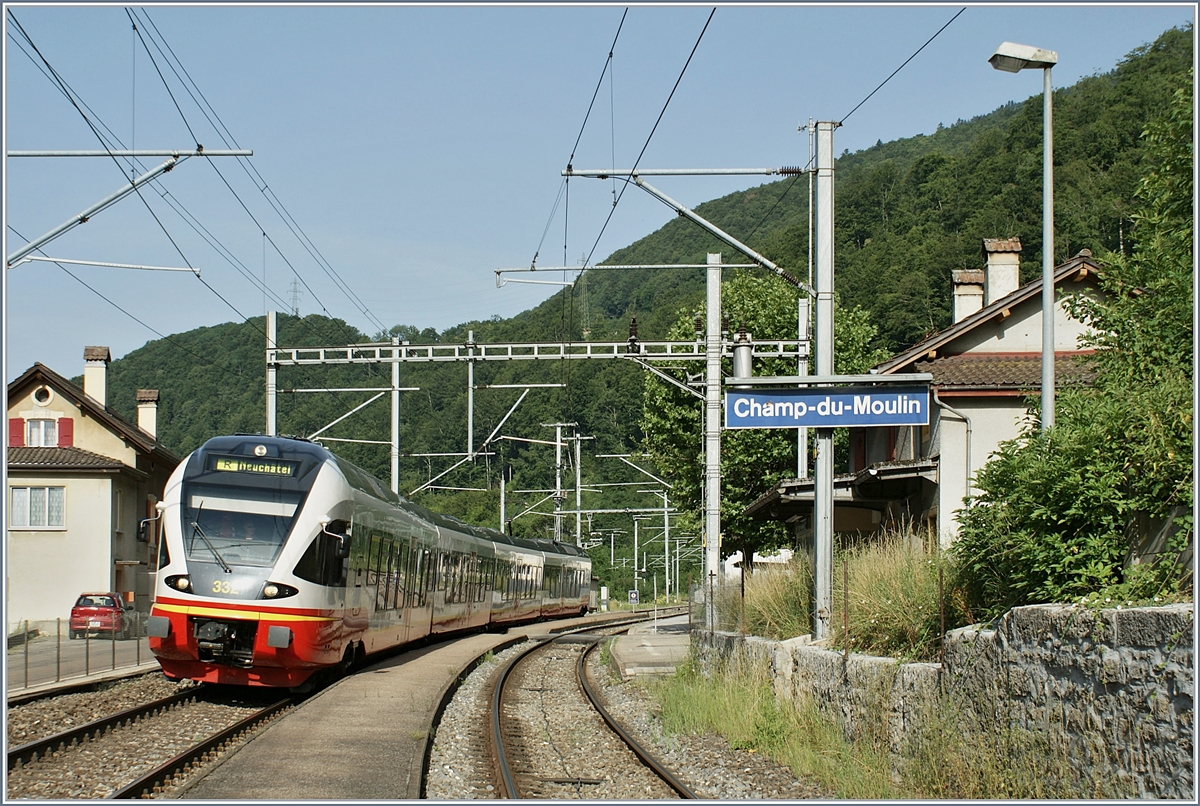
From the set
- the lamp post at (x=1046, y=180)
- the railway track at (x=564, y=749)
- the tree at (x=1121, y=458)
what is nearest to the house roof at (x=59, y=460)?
Answer: the railway track at (x=564, y=749)

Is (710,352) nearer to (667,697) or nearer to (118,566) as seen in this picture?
(667,697)

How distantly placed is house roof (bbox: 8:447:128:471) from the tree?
3602 centimetres

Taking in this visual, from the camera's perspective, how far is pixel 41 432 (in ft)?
140

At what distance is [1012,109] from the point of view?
12662 cm

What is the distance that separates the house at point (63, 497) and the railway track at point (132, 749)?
2796cm

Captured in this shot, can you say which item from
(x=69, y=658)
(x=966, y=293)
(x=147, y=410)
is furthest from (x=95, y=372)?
(x=966, y=293)

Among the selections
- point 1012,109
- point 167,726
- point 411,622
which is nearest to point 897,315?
point 411,622

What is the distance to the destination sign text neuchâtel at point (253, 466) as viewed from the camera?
1543cm

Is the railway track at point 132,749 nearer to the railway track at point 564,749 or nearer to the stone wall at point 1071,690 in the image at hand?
the railway track at point 564,749

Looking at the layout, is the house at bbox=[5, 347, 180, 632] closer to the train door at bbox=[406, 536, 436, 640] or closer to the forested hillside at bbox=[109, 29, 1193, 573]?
the forested hillside at bbox=[109, 29, 1193, 573]

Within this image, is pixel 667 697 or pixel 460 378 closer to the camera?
pixel 667 697

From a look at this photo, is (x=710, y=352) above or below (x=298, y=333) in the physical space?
below

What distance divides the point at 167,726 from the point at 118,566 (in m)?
→ 31.3

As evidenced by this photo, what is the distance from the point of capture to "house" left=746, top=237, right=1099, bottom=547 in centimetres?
2330
